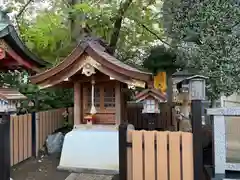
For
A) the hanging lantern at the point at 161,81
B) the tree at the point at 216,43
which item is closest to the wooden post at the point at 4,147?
the tree at the point at 216,43

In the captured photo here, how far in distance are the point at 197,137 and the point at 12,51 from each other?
4422 mm

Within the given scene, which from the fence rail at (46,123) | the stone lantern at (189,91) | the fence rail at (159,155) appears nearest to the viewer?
the fence rail at (159,155)

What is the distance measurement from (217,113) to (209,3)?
4.52 meters

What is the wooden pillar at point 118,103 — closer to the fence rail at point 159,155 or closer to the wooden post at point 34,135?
the wooden post at point 34,135

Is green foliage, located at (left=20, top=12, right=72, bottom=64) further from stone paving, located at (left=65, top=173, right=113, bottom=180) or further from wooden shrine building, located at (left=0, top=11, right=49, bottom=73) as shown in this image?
stone paving, located at (left=65, top=173, right=113, bottom=180)

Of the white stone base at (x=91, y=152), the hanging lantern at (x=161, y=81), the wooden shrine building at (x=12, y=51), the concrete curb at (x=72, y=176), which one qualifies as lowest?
the concrete curb at (x=72, y=176)

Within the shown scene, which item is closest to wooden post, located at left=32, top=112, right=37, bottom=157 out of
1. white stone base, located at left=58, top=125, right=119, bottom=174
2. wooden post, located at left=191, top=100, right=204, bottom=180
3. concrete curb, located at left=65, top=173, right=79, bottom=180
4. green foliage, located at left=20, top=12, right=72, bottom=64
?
white stone base, located at left=58, top=125, right=119, bottom=174

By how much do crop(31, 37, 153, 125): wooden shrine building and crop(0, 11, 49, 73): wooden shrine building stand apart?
60 cm

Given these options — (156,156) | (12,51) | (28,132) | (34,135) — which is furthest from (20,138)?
(156,156)

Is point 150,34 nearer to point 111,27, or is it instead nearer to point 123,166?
point 111,27

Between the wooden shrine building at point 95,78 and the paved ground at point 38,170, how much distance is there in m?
1.35

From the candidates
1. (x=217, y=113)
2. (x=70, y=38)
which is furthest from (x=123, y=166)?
(x=70, y=38)

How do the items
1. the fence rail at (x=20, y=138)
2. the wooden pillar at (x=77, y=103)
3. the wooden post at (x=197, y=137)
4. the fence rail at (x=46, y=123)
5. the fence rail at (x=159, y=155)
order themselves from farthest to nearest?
the fence rail at (x=46, y=123) < the wooden pillar at (x=77, y=103) < the fence rail at (x=20, y=138) < the fence rail at (x=159, y=155) < the wooden post at (x=197, y=137)

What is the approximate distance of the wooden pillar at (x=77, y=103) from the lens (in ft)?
27.0
